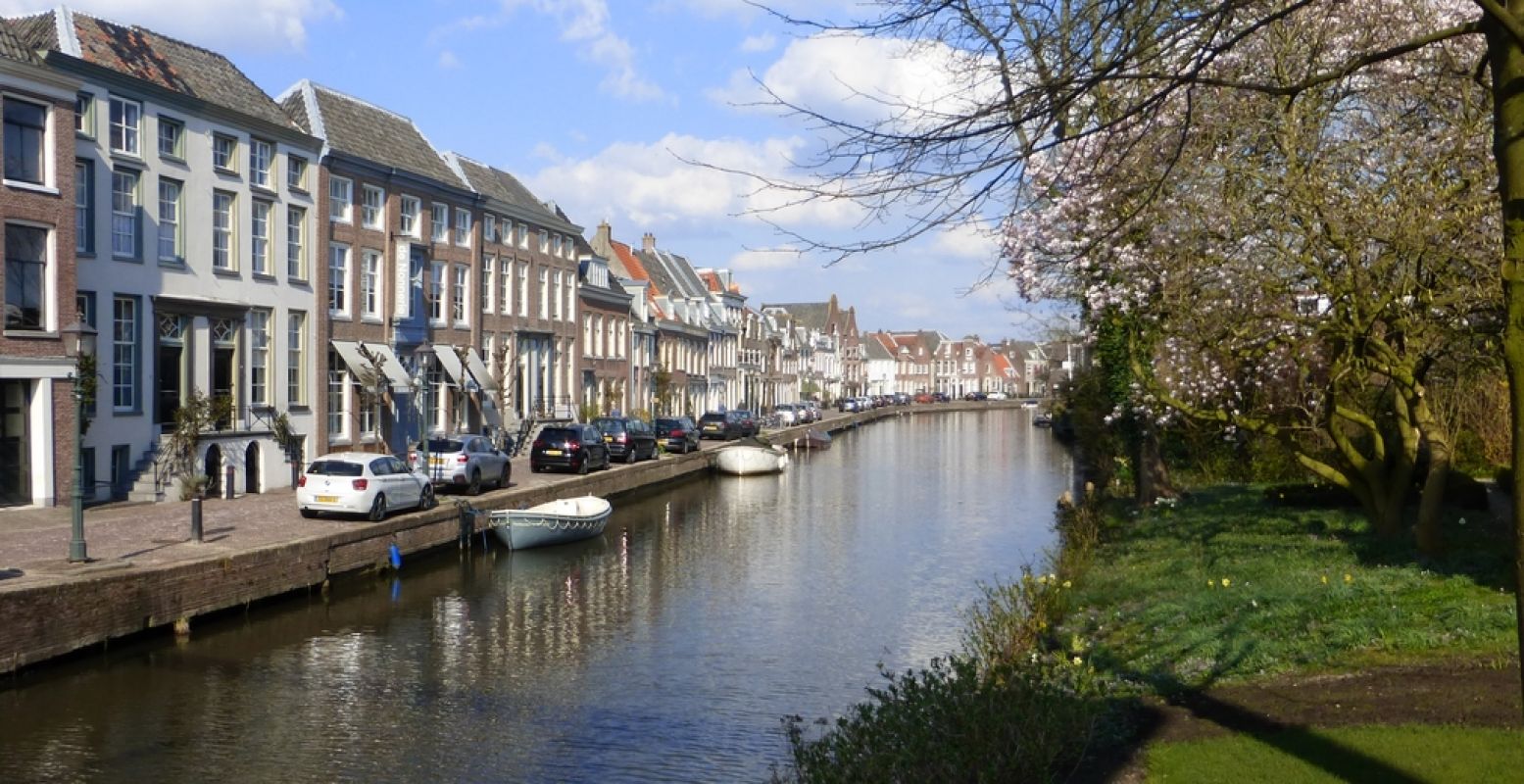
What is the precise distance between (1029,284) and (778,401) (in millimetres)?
92096

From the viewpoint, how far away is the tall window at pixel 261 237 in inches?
1291

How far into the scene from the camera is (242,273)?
3192cm

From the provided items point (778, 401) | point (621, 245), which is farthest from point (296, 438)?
point (778, 401)

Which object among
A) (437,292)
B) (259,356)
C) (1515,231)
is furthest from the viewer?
(437,292)

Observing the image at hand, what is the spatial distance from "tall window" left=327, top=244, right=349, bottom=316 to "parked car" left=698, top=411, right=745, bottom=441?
27543 millimetres

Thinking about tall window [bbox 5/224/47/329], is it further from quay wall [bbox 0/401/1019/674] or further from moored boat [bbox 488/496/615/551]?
moored boat [bbox 488/496/615/551]

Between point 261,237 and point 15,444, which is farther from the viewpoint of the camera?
point 261,237

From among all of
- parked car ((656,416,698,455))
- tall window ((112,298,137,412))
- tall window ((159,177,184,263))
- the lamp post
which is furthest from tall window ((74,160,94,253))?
parked car ((656,416,698,455))

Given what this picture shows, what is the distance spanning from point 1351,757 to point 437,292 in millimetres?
38746

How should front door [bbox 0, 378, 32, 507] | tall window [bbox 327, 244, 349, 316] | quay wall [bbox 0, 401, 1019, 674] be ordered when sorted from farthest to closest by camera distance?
tall window [bbox 327, 244, 349, 316] → front door [bbox 0, 378, 32, 507] → quay wall [bbox 0, 401, 1019, 674]

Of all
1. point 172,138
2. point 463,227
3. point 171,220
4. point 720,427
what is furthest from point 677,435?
point 172,138

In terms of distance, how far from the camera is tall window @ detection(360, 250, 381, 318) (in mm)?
38616

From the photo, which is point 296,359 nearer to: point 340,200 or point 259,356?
point 259,356

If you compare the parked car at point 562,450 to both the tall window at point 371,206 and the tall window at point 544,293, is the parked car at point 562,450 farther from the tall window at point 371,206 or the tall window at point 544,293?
the tall window at point 544,293
